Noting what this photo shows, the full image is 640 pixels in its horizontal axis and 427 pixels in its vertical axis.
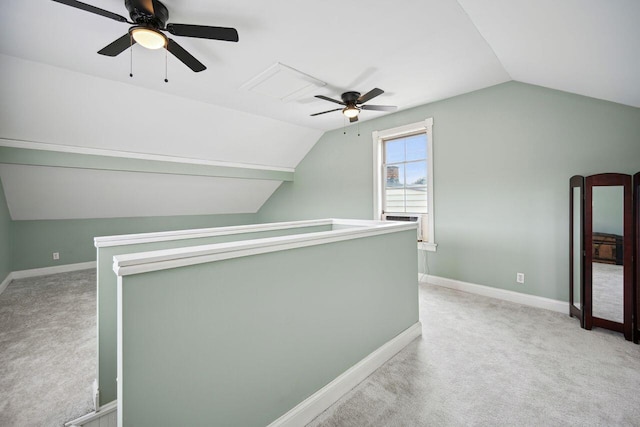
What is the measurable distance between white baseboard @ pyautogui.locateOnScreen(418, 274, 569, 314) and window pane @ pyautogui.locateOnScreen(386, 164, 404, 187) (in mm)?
1514

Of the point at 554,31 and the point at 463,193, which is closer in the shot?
the point at 554,31

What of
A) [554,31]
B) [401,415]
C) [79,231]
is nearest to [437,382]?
[401,415]

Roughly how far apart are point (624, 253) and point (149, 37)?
416cm

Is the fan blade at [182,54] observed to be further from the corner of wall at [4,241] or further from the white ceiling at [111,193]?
the corner of wall at [4,241]

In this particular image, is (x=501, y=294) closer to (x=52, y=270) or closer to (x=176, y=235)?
(x=176, y=235)

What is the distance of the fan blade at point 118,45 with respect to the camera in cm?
189

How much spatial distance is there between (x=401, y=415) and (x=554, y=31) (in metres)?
2.72

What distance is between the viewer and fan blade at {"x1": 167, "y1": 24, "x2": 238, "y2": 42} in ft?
5.87

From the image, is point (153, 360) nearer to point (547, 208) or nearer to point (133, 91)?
point (133, 91)

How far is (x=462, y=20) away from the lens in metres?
2.13

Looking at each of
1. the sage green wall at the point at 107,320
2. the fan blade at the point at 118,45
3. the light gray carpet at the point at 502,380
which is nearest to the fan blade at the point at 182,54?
the fan blade at the point at 118,45

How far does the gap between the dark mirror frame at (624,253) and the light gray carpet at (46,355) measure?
407cm

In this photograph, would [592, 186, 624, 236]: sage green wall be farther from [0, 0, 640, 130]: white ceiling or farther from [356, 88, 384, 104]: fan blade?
[356, 88, 384, 104]: fan blade

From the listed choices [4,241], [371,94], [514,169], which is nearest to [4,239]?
[4,241]
